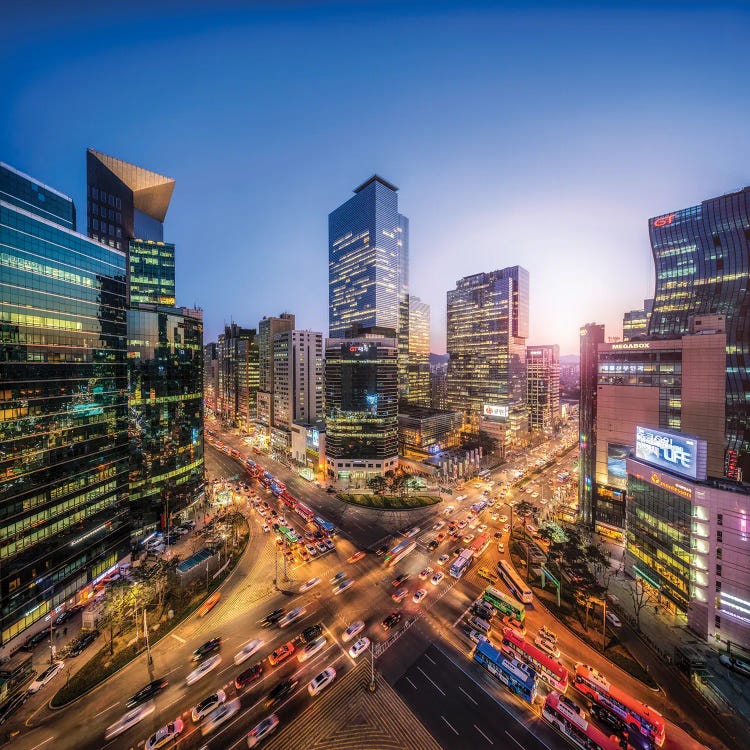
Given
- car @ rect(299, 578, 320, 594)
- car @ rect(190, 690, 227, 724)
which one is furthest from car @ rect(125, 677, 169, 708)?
car @ rect(299, 578, 320, 594)

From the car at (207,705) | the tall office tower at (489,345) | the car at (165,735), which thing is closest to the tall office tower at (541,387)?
the tall office tower at (489,345)

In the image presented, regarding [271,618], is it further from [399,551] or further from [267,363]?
[267,363]

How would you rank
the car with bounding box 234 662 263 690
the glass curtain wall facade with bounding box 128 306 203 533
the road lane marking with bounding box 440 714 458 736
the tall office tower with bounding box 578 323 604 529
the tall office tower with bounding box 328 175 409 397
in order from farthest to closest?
the tall office tower with bounding box 328 175 409 397 < the tall office tower with bounding box 578 323 604 529 < the glass curtain wall facade with bounding box 128 306 203 533 < the car with bounding box 234 662 263 690 < the road lane marking with bounding box 440 714 458 736

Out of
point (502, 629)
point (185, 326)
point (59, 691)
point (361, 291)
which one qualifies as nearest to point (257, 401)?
point (361, 291)

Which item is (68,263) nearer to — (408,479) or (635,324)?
(408,479)

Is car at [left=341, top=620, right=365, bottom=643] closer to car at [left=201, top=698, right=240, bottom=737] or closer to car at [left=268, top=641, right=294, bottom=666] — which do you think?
car at [left=268, top=641, right=294, bottom=666]

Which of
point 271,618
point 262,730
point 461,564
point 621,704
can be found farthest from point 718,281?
point 262,730
